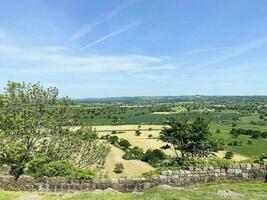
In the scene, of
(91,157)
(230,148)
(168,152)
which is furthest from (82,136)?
(230,148)

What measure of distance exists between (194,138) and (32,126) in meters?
26.9

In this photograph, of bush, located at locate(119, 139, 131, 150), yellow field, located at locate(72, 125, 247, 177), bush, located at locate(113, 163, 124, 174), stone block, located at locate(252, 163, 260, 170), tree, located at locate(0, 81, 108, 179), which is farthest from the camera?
bush, located at locate(119, 139, 131, 150)

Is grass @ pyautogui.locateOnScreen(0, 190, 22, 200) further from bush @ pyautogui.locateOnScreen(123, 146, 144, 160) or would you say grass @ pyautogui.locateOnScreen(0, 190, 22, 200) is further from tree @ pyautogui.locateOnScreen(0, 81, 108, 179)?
bush @ pyautogui.locateOnScreen(123, 146, 144, 160)

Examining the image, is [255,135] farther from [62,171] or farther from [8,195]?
[8,195]

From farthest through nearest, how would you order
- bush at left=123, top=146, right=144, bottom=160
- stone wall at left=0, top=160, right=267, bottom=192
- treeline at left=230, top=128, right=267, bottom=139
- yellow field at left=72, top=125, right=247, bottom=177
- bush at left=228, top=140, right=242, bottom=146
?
treeline at left=230, top=128, right=267, bottom=139 → bush at left=228, top=140, right=242, bottom=146 → bush at left=123, top=146, right=144, bottom=160 → yellow field at left=72, top=125, right=247, bottom=177 → stone wall at left=0, top=160, right=267, bottom=192

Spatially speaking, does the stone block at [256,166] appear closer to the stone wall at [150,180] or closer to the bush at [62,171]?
the stone wall at [150,180]

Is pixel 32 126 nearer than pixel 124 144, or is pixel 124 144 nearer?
pixel 32 126

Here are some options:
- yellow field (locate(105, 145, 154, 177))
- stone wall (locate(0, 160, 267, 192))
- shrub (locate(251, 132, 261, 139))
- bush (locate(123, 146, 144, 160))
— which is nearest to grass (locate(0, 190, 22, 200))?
stone wall (locate(0, 160, 267, 192))

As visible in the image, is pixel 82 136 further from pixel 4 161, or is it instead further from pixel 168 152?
pixel 168 152

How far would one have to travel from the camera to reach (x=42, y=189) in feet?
61.8

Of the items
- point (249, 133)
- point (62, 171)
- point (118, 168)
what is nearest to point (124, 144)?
point (118, 168)

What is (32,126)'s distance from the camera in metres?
31.9

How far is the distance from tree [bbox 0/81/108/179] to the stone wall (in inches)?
411

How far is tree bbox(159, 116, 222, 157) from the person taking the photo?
53.4m
